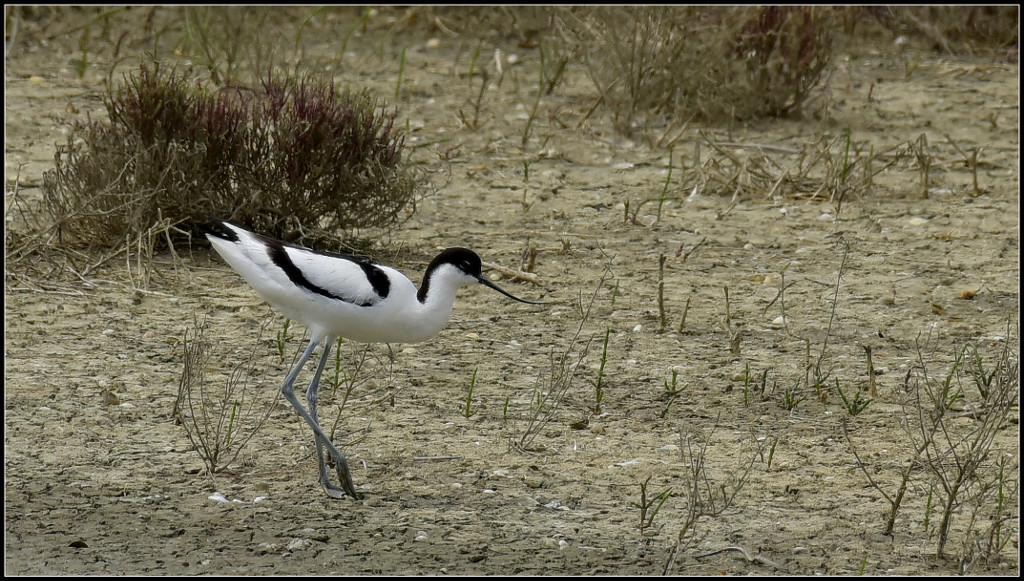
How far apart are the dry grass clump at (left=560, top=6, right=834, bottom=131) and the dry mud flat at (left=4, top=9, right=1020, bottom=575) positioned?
20 centimetres

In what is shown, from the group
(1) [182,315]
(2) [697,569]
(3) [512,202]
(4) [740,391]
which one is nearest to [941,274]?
(4) [740,391]

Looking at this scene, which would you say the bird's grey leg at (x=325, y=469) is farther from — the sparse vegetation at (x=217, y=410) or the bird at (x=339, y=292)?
the sparse vegetation at (x=217, y=410)

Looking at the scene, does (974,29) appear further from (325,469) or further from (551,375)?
(325,469)

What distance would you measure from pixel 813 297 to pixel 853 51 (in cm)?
429

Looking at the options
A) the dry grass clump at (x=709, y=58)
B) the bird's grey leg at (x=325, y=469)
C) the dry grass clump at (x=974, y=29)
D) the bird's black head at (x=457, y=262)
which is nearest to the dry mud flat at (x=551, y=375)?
the bird's grey leg at (x=325, y=469)

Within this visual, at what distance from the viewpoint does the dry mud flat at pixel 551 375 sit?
3.42 m

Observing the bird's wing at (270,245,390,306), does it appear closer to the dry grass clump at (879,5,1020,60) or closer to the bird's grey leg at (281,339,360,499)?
the bird's grey leg at (281,339,360,499)

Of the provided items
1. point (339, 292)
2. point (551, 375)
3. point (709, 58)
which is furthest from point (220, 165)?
point (709, 58)

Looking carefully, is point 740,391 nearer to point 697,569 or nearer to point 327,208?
point 697,569

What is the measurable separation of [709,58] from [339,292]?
14.0ft

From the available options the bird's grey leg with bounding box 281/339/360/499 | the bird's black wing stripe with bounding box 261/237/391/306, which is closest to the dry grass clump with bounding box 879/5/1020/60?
the bird's black wing stripe with bounding box 261/237/391/306

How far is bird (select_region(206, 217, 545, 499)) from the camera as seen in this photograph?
3.71m

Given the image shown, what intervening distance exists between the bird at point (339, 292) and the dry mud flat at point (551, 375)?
268 millimetres

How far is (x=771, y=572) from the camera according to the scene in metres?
3.27
